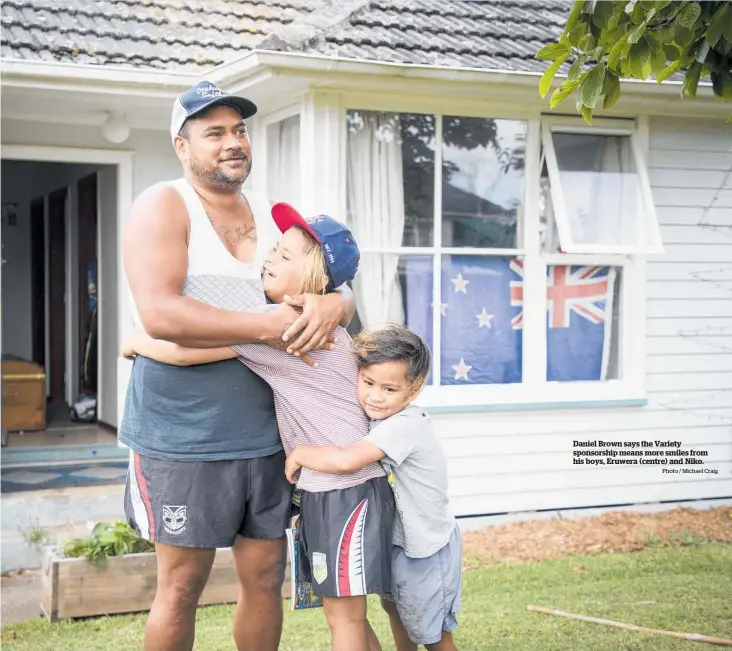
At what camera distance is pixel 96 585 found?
4.90m

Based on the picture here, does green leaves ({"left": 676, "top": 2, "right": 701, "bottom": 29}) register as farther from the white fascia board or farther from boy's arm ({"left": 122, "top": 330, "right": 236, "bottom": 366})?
the white fascia board

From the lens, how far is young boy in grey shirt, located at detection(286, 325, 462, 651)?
306 cm

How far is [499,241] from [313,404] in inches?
164

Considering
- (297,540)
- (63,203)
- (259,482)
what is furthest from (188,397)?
(63,203)

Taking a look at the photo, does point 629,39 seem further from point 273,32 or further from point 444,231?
point 273,32

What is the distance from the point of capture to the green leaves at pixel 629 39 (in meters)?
3.57

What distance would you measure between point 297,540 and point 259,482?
0.67 ft

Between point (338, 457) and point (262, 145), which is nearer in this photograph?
point (338, 457)

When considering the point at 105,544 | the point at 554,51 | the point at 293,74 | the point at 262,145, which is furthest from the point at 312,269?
the point at 262,145

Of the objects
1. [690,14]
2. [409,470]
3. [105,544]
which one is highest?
[690,14]

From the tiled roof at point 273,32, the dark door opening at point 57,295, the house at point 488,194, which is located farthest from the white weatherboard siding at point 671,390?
the dark door opening at point 57,295

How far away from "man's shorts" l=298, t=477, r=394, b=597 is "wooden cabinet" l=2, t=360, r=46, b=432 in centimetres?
655

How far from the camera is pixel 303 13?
8.09 m

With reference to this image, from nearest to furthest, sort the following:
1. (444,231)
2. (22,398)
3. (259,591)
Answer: (259,591) → (444,231) → (22,398)
